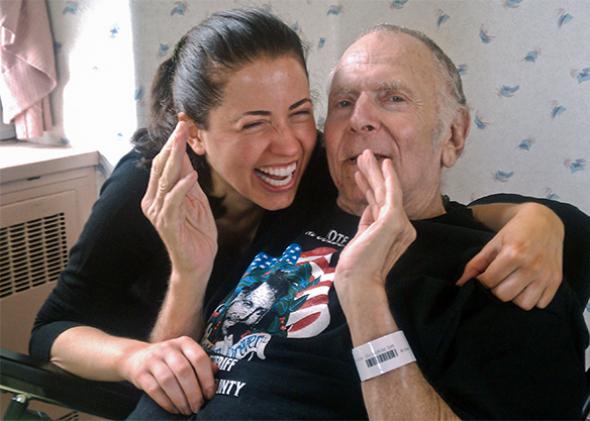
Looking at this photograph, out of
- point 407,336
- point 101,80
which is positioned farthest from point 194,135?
point 101,80

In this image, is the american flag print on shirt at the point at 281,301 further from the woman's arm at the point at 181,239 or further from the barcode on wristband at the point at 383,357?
the barcode on wristband at the point at 383,357

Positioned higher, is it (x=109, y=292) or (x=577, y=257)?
(x=577, y=257)

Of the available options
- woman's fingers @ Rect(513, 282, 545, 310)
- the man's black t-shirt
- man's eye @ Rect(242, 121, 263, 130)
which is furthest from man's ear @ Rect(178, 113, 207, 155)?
woman's fingers @ Rect(513, 282, 545, 310)

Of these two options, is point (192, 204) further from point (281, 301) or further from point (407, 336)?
point (407, 336)

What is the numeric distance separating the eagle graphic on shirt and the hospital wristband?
173mm

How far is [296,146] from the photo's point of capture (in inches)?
39.6

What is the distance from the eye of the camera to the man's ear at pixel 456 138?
1.03 m

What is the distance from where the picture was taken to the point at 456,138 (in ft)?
3.42

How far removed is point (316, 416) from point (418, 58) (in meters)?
0.60

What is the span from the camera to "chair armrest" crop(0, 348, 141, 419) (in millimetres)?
953

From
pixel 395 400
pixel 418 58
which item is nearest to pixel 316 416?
pixel 395 400

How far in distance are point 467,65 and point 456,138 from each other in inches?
40.5

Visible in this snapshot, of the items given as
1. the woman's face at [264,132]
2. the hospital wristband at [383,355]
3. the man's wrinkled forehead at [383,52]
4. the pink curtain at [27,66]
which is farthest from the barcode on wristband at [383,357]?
the pink curtain at [27,66]

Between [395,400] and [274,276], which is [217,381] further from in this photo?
[395,400]
